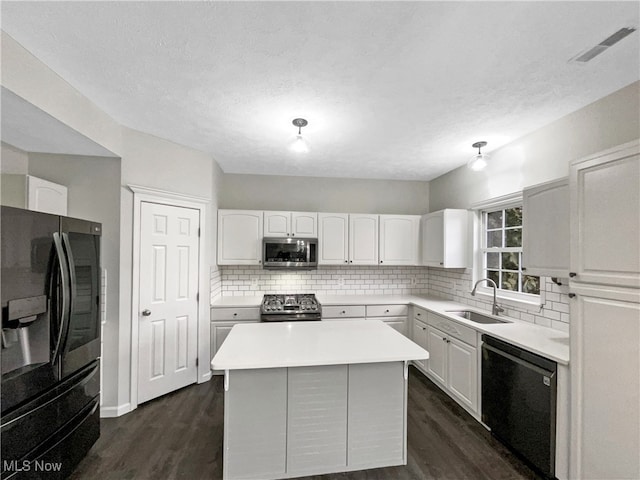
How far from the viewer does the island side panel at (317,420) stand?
1.89 meters

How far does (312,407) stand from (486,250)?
277cm

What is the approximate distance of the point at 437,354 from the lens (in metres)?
3.25

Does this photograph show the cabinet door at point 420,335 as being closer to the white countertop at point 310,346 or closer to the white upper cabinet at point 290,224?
the white countertop at point 310,346

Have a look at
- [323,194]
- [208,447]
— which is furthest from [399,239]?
[208,447]

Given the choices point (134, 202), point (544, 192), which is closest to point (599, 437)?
point (544, 192)

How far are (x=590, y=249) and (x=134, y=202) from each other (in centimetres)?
349

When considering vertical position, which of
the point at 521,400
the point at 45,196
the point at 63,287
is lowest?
the point at 521,400

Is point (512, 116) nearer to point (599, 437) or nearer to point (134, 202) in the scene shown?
A: point (599, 437)

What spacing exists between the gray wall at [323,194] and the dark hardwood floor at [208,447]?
2.61m

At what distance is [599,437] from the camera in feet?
5.23

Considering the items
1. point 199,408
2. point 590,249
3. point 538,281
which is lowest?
point 199,408

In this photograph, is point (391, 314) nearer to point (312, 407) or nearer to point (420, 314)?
point (420, 314)

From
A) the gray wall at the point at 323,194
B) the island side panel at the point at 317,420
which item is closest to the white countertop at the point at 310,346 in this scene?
the island side panel at the point at 317,420

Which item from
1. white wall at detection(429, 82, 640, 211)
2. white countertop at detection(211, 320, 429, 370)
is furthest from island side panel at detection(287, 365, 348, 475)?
white wall at detection(429, 82, 640, 211)
